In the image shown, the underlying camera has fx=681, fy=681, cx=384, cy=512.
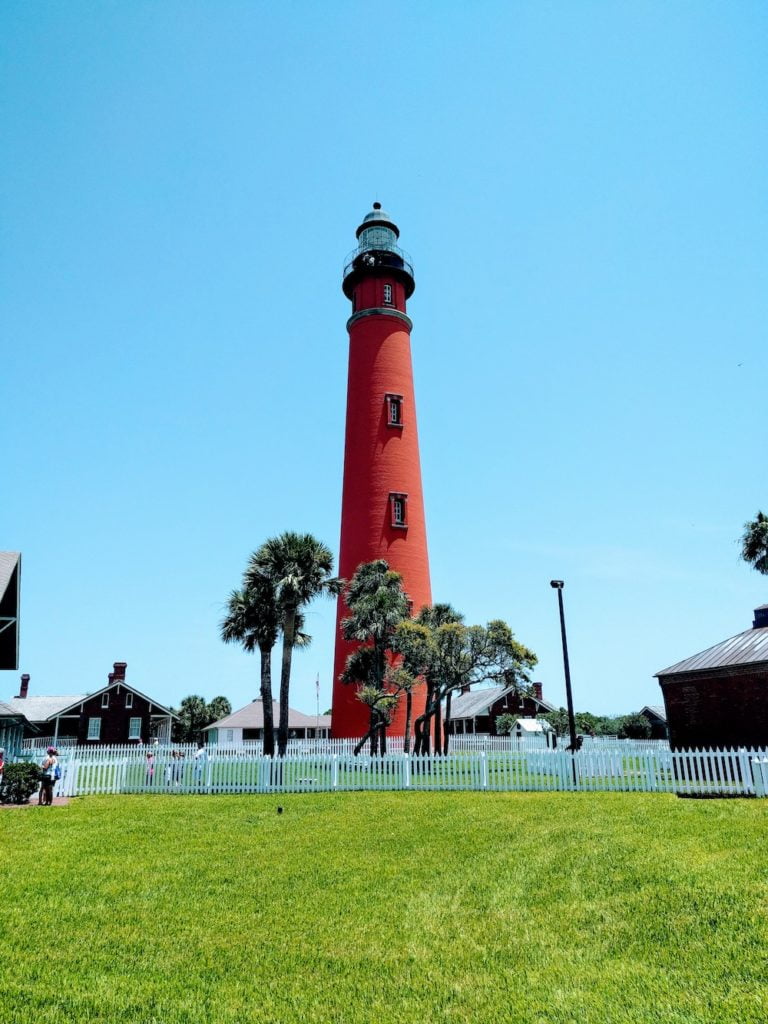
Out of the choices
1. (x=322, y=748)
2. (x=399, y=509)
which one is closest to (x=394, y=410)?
(x=399, y=509)

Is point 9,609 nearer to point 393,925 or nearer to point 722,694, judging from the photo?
point 393,925

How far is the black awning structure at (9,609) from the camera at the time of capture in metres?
18.8

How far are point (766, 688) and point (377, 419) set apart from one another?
66.5ft

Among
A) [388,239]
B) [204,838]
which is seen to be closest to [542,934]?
[204,838]

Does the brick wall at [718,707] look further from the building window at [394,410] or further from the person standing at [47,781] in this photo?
the person standing at [47,781]

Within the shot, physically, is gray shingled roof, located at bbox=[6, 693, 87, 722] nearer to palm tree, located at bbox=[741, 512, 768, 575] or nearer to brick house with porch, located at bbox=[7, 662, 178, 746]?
brick house with porch, located at bbox=[7, 662, 178, 746]

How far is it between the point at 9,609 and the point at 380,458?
1808 cm

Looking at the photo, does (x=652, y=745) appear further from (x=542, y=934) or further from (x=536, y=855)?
(x=542, y=934)

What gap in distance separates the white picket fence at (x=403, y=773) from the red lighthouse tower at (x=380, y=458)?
41.4 ft

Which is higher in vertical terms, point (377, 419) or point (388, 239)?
point (388, 239)

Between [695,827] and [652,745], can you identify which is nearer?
[695,827]

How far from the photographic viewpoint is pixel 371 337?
1410 inches

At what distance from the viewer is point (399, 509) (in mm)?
33500

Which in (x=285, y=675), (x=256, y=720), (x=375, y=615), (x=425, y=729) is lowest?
(x=425, y=729)
